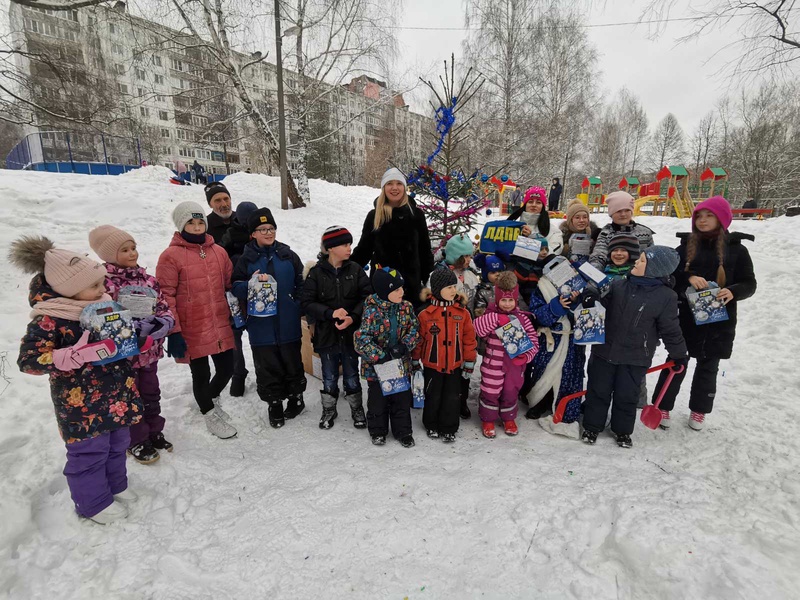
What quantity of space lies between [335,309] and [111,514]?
200cm

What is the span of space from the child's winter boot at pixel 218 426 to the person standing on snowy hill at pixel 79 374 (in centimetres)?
84

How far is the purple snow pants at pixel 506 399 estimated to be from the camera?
3352 mm

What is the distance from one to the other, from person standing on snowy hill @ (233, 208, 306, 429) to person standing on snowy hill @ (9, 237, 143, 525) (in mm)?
1038

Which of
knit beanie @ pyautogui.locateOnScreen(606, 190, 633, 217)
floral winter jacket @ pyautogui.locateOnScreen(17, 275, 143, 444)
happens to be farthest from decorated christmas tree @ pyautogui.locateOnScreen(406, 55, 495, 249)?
floral winter jacket @ pyautogui.locateOnScreen(17, 275, 143, 444)

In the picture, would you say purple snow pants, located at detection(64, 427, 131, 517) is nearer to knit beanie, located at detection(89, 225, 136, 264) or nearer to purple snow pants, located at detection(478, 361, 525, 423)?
knit beanie, located at detection(89, 225, 136, 264)

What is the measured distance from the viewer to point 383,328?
313 cm

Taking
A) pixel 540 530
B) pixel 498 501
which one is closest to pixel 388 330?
pixel 498 501

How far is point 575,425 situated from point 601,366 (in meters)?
0.61

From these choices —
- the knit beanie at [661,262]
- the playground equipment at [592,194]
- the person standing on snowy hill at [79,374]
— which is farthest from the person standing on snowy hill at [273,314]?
the playground equipment at [592,194]

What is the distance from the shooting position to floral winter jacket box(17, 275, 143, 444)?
6.82ft

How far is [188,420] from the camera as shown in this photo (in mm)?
3514

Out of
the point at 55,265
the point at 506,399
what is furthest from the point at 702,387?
the point at 55,265

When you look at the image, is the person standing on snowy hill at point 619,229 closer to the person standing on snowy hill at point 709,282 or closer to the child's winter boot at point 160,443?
the person standing on snowy hill at point 709,282

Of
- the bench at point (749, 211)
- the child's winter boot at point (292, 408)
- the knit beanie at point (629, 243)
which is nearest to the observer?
the knit beanie at point (629, 243)
